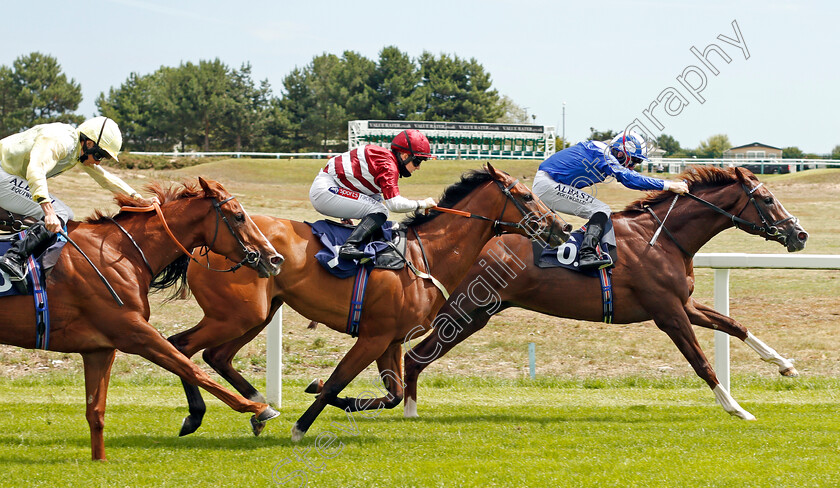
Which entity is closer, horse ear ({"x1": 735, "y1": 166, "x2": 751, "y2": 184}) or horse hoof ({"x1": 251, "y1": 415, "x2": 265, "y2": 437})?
horse hoof ({"x1": 251, "y1": 415, "x2": 265, "y2": 437})

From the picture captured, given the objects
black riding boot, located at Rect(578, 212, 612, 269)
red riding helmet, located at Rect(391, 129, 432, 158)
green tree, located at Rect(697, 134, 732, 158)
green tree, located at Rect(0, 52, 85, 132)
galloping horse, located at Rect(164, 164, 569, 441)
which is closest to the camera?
galloping horse, located at Rect(164, 164, 569, 441)

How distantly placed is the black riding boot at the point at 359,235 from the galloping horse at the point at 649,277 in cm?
131

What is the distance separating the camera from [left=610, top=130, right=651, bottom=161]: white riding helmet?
740 cm

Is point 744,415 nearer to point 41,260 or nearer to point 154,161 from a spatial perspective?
point 41,260

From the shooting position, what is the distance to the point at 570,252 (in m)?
7.14

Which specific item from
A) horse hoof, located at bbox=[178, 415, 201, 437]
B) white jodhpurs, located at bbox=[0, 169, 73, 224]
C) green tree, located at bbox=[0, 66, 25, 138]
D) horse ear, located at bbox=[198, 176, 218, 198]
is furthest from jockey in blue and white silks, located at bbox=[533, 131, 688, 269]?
green tree, located at bbox=[0, 66, 25, 138]

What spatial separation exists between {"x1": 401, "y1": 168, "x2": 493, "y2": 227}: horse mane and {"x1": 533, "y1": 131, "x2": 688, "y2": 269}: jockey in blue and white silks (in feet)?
3.94

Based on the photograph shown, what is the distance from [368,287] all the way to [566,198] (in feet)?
7.80

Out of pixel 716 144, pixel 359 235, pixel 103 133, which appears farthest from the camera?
pixel 716 144

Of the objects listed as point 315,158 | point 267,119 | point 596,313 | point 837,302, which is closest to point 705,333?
point 837,302

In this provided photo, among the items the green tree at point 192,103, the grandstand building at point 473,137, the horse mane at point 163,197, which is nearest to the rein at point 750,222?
the horse mane at point 163,197

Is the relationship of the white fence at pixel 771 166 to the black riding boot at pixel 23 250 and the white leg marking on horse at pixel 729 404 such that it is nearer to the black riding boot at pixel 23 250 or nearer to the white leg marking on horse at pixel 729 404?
the white leg marking on horse at pixel 729 404

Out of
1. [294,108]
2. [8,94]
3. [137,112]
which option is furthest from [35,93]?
[294,108]

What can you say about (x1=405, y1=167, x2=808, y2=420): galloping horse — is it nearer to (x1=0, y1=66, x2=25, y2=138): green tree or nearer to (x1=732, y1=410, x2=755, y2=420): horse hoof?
(x1=732, y1=410, x2=755, y2=420): horse hoof
